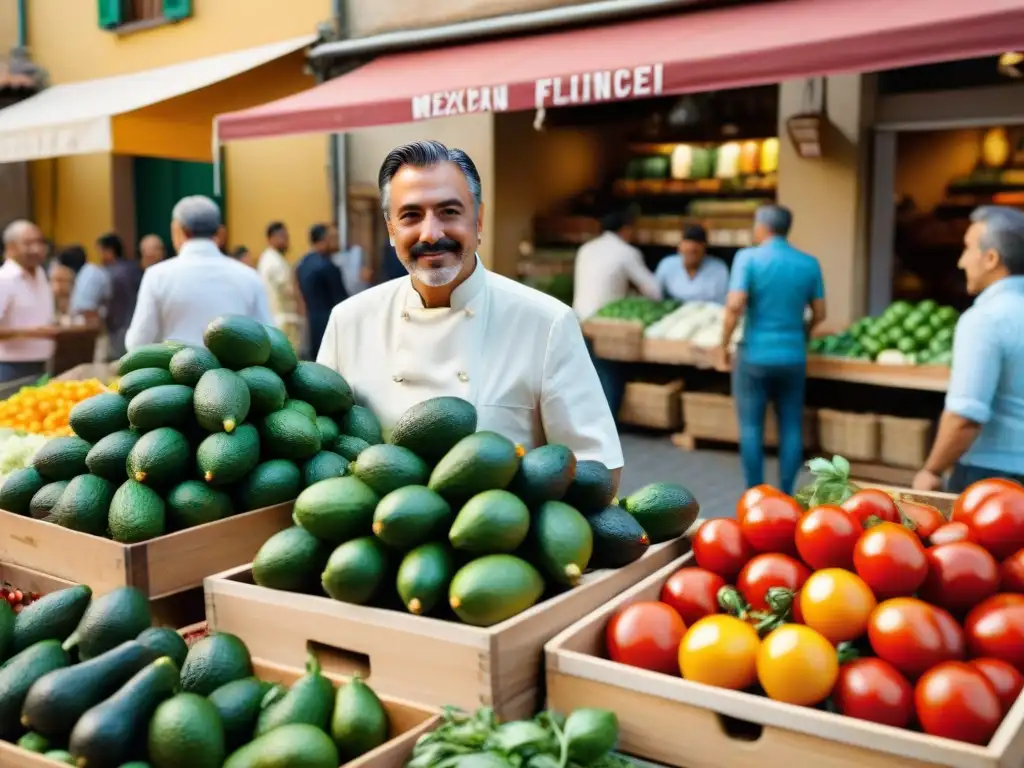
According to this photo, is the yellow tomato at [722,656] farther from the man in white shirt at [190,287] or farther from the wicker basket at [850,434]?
the wicker basket at [850,434]

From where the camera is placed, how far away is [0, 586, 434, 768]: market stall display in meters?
1.67

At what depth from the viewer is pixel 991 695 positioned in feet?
5.57

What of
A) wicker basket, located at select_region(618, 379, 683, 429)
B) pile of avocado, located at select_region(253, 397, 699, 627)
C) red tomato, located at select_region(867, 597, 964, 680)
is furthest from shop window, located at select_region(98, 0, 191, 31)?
red tomato, located at select_region(867, 597, 964, 680)

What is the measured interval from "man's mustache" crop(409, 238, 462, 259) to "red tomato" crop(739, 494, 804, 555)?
93 centimetres

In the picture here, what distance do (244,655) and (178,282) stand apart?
3883 mm

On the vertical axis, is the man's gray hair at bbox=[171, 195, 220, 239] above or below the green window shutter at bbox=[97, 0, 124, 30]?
below

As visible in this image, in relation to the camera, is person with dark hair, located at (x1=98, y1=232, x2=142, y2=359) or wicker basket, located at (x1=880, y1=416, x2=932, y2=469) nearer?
wicker basket, located at (x1=880, y1=416, x2=932, y2=469)

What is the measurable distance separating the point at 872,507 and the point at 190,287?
4154 millimetres

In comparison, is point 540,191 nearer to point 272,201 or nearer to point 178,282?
point 272,201

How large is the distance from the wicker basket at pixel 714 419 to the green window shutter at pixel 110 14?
964 centimetres

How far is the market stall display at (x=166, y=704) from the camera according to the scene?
1675mm

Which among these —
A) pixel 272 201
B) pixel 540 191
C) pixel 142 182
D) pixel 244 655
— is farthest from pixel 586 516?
pixel 142 182

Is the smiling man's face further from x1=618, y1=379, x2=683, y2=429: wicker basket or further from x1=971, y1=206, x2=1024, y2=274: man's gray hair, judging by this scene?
x1=618, y1=379, x2=683, y2=429: wicker basket

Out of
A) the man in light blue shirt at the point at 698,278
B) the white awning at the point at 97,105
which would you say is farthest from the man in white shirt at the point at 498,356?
the white awning at the point at 97,105
